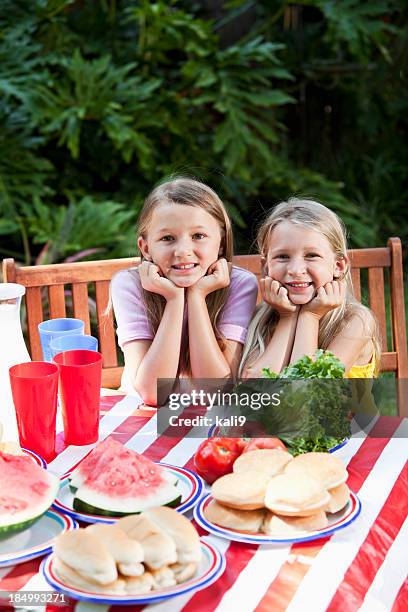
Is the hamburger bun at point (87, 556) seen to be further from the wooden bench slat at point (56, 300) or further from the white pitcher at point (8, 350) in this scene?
the wooden bench slat at point (56, 300)

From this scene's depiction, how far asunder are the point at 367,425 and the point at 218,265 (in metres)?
0.53

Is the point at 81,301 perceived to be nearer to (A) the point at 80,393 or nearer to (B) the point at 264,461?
(A) the point at 80,393

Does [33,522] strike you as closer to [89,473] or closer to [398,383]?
[89,473]

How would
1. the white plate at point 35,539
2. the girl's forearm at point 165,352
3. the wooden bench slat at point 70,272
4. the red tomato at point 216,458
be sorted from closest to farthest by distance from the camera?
the white plate at point 35,539 → the red tomato at point 216,458 → the girl's forearm at point 165,352 → the wooden bench slat at point 70,272

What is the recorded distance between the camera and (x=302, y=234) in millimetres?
1914

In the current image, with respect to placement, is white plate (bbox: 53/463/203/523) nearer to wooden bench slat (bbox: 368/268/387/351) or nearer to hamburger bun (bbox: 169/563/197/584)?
hamburger bun (bbox: 169/563/197/584)

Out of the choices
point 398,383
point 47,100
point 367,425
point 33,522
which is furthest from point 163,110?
point 33,522

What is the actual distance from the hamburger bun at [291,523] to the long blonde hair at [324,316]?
70 cm

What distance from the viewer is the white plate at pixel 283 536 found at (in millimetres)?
1266

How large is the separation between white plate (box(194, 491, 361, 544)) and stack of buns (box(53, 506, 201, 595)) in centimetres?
12

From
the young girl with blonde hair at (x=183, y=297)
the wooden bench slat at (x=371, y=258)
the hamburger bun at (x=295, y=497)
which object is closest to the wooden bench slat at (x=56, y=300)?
the young girl with blonde hair at (x=183, y=297)

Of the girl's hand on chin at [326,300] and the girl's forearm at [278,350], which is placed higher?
the girl's hand on chin at [326,300]

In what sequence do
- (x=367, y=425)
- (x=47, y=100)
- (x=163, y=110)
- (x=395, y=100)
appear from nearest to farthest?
1. (x=367, y=425)
2. (x=47, y=100)
3. (x=163, y=110)
4. (x=395, y=100)

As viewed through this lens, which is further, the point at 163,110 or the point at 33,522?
the point at 163,110
